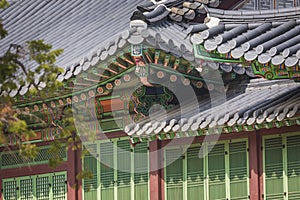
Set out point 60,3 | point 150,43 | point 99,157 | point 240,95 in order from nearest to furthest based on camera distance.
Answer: point 150,43 → point 240,95 → point 99,157 → point 60,3

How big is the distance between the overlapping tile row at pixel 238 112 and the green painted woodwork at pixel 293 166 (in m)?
0.65

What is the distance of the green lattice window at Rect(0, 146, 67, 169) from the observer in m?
20.4

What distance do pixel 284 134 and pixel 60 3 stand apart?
8.46 meters

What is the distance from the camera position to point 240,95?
59.9 feet

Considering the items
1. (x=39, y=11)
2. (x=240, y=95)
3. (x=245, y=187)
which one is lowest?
(x=245, y=187)

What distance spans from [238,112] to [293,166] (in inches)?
47.5

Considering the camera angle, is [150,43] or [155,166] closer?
[150,43]

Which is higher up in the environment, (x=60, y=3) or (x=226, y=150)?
(x=60, y=3)

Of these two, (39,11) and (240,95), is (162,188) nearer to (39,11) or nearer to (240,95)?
(240,95)

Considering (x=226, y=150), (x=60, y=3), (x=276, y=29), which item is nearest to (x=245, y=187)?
(x=226, y=150)

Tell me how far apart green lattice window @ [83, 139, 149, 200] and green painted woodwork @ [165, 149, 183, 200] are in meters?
0.45

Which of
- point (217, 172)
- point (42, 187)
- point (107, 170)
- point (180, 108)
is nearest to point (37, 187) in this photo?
point (42, 187)

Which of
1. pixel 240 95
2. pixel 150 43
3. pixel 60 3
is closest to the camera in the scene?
pixel 150 43

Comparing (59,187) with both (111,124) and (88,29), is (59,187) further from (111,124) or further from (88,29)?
(88,29)
